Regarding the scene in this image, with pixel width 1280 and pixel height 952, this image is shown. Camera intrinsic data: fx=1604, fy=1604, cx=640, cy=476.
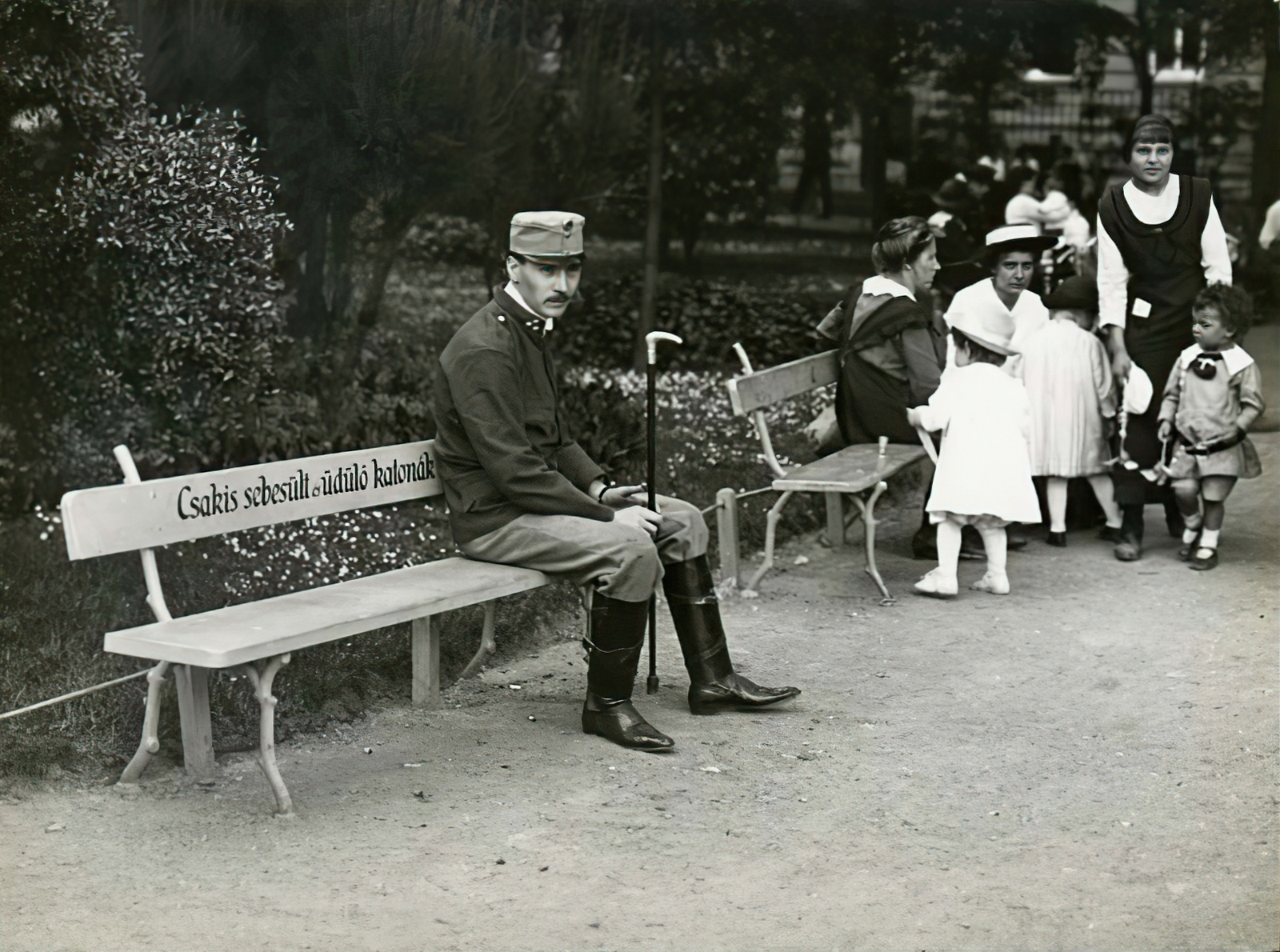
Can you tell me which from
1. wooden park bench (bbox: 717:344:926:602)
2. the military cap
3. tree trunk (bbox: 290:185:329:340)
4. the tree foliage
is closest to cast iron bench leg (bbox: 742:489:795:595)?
wooden park bench (bbox: 717:344:926:602)

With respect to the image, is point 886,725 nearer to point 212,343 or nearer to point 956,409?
point 956,409

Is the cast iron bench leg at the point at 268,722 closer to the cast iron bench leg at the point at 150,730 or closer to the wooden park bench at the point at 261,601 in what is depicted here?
the wooden park bench at the point at 261,601

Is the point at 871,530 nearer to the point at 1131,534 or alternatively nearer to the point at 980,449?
the point at 980,449

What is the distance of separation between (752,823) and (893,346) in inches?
137

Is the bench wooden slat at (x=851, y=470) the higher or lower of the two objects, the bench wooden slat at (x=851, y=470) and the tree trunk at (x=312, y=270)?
the lower

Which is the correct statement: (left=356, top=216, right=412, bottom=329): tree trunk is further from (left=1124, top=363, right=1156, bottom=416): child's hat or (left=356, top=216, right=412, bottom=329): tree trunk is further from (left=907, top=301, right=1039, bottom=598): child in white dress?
(left=1124, top=363, right=1156, bottom=416): child's hat

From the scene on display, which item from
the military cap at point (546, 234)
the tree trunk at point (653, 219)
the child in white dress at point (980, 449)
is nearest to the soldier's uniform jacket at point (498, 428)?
the military cap at point (546, 234)

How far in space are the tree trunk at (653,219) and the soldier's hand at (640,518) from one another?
22.5 ft

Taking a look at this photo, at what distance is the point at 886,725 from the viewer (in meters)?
5.30

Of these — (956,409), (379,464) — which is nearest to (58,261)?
(379,464)

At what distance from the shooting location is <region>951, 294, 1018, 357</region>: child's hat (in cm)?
686

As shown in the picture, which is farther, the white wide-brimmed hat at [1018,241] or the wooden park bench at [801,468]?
the white wide-brimmed hat at [1018,241]

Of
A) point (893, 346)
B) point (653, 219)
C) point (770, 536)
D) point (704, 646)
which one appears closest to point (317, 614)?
point (704, 646)

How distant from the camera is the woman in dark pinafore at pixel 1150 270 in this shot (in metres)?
7.30
